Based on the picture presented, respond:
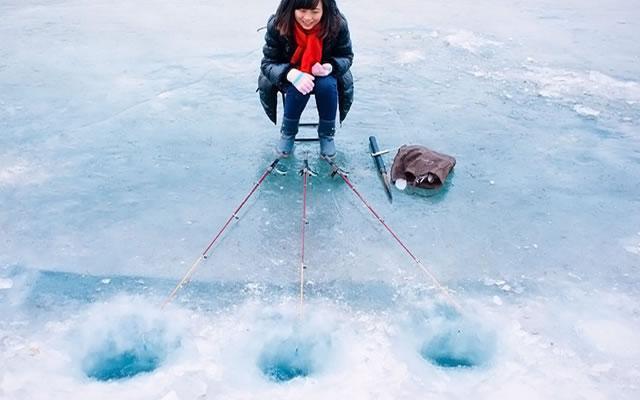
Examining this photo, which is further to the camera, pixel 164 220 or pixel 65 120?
pixel 65 120

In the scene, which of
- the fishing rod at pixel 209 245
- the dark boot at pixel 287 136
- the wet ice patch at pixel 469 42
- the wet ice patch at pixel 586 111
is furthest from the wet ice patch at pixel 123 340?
the wet ice patch at pixel 469 42

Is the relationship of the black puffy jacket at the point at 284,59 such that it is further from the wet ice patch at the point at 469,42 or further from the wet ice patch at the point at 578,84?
the wet ice patch at the point at 469,42

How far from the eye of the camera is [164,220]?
2842 millimetres

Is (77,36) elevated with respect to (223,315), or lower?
elevated

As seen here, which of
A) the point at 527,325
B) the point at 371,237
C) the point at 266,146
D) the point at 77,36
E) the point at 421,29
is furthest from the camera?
the point at 421,29

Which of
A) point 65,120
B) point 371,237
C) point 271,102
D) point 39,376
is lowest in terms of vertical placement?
point 39,376

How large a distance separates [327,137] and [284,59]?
1.70 feet

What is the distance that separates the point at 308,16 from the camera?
279 cm

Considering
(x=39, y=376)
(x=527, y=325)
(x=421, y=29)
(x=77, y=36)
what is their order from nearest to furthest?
1. (x=39, y=376)
2. (x=527, y=325)
3. (x=77, y=36)
4. (x=421, y=29)

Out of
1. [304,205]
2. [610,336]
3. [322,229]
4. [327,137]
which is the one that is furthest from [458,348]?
[327,137]

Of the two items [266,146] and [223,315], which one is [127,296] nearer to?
[223,315]

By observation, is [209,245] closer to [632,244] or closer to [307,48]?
[307,48]

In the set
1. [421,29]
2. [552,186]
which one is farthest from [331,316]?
[421,29]

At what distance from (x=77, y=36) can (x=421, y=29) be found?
3.31 m
